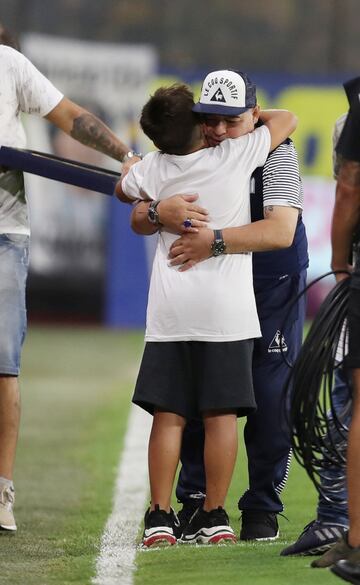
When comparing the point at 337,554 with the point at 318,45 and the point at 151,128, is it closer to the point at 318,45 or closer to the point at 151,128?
the point at 151,128

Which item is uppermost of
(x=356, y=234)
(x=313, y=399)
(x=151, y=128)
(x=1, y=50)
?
(x=1, y=50)

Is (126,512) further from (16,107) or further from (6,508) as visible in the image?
(16,107)

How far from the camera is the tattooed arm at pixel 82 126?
6688 mm

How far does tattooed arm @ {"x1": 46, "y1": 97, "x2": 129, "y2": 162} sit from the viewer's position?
669 centimetres

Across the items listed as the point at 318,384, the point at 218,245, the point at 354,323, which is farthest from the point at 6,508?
the point at 354,323

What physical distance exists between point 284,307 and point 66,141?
16057 mm

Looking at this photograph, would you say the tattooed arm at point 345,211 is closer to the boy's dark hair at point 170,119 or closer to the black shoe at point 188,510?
the boy's dark hair at point 170,119

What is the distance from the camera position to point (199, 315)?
5.56 meters

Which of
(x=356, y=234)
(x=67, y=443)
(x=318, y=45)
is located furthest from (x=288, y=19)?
(x=356, y=234)

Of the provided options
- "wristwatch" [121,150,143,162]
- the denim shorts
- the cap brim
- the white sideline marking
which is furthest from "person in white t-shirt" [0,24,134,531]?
the cap brim

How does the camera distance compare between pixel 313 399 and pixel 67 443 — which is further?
pixel 67 443

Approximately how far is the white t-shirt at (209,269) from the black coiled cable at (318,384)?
1.25ft

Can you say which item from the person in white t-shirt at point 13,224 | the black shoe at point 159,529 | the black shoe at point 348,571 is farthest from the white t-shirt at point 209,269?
the black shoe at point 348,571

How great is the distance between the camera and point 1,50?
21.6ft
